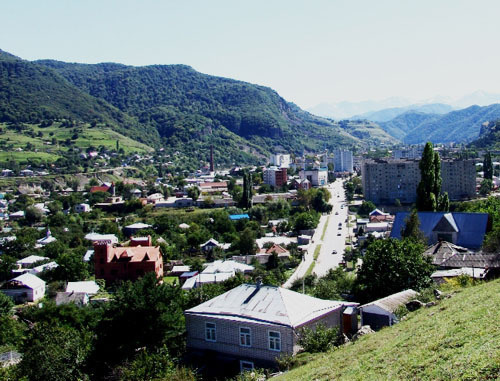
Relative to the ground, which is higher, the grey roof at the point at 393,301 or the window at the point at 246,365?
the grey roof at the point at 393,301

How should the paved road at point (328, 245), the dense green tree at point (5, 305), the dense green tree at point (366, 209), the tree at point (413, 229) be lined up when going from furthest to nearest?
the dense green tree at point (366, 209) → the paved road at point (328, 245) → the tree at point (413, 229) → the dense green tree at point (5, 305)

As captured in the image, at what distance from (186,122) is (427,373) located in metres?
161

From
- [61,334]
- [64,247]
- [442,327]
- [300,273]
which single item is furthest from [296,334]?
[64,247]

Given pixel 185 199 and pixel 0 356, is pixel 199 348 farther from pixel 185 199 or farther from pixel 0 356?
pixel 185 199

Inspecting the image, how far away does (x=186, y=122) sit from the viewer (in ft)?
541

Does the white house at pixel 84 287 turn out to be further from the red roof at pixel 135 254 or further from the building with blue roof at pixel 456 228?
the building with blue roof at pixel 456 228

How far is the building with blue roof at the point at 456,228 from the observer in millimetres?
29781

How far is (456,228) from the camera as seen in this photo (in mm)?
29953

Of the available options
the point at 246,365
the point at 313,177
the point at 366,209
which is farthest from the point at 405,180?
the point at 246,365

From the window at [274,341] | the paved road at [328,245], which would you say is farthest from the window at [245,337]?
the paved road at [328,245]

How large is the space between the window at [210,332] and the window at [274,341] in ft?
5.16

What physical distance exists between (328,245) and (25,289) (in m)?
24.4

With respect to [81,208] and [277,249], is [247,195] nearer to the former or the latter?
[81,208]

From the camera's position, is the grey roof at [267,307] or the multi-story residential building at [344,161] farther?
the multi-story residential building at [344,161]
